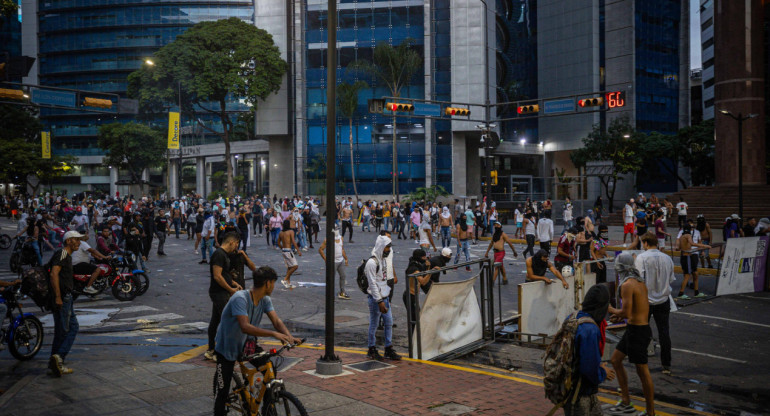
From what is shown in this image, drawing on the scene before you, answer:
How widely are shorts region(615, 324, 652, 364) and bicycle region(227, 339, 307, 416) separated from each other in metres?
3.79

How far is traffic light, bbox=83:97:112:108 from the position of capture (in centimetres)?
2480

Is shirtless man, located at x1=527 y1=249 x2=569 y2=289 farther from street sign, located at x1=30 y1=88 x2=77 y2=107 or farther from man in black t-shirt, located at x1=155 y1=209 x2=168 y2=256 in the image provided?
street sign, located at x1=30 y1=88 x2=77 y2=107

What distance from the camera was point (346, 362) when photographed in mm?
8500

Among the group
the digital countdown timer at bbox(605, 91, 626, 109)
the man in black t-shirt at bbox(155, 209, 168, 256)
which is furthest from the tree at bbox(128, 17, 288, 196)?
the digital countdown timer at bbox(605, 91, 626, 109)

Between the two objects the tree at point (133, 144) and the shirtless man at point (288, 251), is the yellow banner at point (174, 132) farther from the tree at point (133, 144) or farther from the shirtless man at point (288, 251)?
the tree at point (133, 144)

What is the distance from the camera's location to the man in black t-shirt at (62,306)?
25.0 ft

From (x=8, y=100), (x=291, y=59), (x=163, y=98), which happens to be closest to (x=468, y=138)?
(x=291, y=59)

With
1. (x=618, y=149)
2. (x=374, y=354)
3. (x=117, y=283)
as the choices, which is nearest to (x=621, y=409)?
(x=374, y=354)

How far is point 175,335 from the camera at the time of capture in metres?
10.5

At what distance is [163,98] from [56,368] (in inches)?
2044

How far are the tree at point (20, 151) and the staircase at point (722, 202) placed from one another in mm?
51436

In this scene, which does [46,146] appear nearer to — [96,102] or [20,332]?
[96,102]

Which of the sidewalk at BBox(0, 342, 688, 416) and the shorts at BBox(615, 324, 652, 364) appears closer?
the sidewalk at BBox(0, 342, 688, 416)

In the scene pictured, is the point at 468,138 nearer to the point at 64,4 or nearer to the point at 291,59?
the point at 291,59
